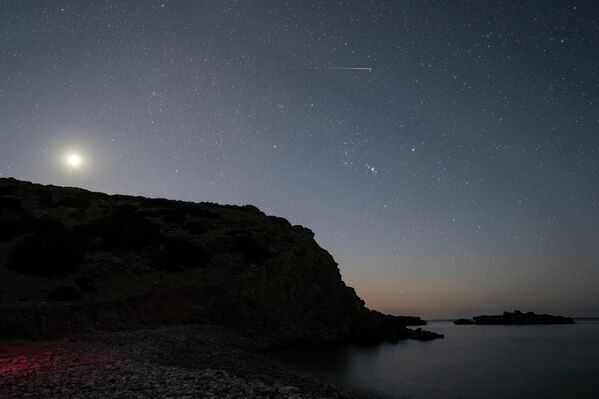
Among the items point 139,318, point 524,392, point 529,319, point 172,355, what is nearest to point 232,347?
point 139,318

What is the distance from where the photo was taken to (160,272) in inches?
1416

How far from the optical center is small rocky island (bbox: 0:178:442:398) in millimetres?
14703

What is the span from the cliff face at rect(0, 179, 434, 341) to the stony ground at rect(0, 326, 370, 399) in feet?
13.5

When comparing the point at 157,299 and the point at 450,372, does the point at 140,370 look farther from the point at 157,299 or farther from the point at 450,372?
the point at 450,372

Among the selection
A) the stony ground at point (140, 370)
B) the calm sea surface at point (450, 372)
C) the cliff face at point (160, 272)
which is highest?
the cliff face at point (160, 272)

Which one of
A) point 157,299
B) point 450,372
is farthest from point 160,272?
point 450,372

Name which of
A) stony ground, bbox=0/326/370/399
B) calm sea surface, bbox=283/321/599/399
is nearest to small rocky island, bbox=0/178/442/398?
stony ground, bbox=0/326/370/399

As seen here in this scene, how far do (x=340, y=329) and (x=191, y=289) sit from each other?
18.4 m

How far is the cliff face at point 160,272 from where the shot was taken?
92.8ft

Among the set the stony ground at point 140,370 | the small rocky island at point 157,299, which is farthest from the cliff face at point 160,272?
the stony ground at point 140,370

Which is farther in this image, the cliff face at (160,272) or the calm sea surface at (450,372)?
the cliff face at (160,272)

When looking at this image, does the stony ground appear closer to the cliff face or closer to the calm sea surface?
the cliff face

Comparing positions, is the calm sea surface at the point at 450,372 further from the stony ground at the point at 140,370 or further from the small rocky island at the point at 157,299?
the stony ground at the point at 140,370

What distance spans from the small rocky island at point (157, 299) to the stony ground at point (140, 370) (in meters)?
0.07
